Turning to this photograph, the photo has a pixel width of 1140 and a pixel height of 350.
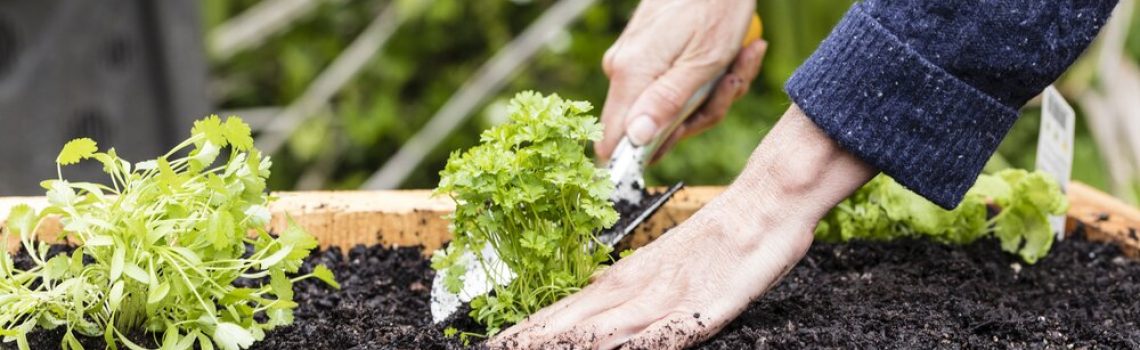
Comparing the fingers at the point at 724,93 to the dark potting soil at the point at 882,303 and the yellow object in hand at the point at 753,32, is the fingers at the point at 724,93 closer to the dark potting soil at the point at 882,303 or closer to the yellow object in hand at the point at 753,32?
the yellow object in hand at the point at 753,32

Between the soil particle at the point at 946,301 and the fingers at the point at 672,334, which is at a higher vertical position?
the fingers at the point at 672,334

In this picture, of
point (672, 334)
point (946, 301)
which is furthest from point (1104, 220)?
point (672, 334)

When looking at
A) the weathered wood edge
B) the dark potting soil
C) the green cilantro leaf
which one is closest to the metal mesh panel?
the weathered wood edge

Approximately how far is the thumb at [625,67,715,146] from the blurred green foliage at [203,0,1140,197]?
5.92 ft

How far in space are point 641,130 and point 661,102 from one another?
69 mm

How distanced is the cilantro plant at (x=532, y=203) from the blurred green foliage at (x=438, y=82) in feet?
7.44

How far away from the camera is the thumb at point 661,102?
1.80 meters

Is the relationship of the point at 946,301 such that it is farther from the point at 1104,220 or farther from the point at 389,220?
the point at 389,220

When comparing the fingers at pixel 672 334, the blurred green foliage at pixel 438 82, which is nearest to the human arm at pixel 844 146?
the fingers at pixel 672 334

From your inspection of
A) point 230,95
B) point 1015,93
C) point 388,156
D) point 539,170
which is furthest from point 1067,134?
point 230,95

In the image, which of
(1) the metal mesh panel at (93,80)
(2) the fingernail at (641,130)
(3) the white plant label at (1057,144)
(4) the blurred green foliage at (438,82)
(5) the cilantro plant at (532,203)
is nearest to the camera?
(5) the cilantro plant at (532,203)

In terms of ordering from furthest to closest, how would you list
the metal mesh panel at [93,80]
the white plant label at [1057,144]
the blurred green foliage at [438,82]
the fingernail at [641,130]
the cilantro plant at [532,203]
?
the blurred green foliage at [438,82] < the metal mesh panel at [93,80] < the white plant label at [1057,144] < the fingernail at [641,130] < the cilantro plant at [532,203]

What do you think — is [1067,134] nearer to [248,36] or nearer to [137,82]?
[137,82]

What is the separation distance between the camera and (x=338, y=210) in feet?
6.19
